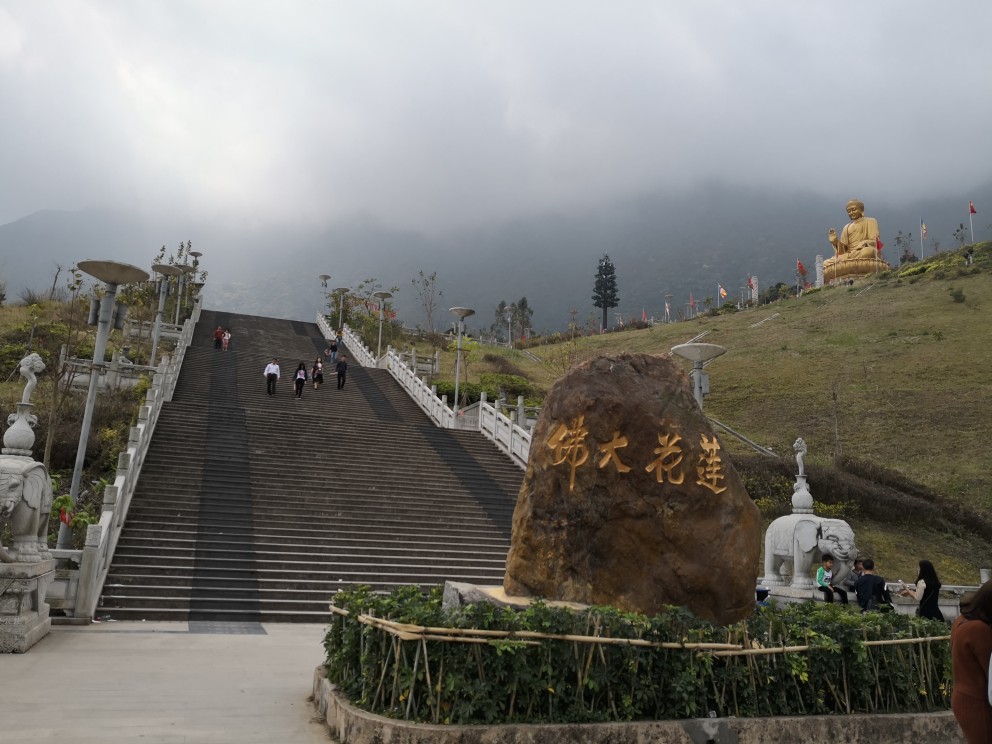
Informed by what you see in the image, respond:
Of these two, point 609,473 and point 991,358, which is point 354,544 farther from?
point 991,358

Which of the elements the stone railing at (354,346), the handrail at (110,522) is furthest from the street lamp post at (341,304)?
the handrail at (110,522)

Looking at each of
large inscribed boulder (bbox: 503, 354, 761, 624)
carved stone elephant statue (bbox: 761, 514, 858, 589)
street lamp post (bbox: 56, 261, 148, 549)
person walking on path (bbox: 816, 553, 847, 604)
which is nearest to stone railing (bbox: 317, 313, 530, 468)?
carved stone elephant statue (bbox: 761, 514, 858, 589)

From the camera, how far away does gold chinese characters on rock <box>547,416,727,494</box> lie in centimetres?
612

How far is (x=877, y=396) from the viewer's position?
28812 mm

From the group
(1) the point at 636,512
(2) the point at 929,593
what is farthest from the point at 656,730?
(2) the point at 929,593

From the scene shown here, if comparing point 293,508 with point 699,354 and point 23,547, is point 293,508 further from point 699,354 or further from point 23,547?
point 699,354

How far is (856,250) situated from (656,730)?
51.1 meters

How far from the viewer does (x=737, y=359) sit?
120 ft

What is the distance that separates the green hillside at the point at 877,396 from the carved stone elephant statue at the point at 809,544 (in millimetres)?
5963

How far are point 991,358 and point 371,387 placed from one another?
2427 centimetres

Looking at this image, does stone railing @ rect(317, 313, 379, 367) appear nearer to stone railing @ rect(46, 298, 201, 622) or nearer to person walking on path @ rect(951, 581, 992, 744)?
stone railing @ rect(46, 298, 201, 622)

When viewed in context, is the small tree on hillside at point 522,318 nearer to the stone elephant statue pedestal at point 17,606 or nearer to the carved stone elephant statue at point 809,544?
the carved stone elephant statue at point 809,544

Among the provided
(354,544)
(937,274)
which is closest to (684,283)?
(937,274)

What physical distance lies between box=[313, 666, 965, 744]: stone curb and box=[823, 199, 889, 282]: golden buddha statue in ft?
161
